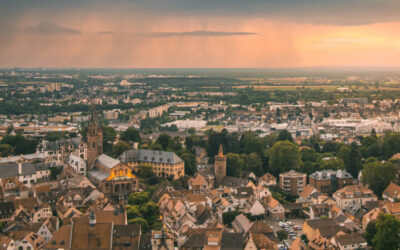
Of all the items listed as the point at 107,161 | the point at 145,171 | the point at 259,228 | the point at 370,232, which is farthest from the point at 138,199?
the point at 370,232

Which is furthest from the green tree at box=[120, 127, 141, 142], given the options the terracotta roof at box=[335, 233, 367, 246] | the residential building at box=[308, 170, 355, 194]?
the terracotta roof at box=[335, 233, 367, 246]

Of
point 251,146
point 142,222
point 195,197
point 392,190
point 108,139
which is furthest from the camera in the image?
point 108,139

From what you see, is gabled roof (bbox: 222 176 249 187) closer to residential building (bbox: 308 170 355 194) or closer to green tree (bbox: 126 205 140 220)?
residential building (bbox: 308 170 355 194)

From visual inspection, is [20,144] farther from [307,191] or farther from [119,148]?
[307,191]

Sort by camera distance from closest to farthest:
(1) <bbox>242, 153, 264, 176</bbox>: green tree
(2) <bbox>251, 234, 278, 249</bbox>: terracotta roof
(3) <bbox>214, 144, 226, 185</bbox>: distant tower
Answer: (2) <bbox>251, 234, 278, 249</bbox>: terracotta roof < (3) <bbox>214, 144, 226, 185</bbox>: distant tower < (1) <bbox>242, 153, 264, 176</bbox>: green tree

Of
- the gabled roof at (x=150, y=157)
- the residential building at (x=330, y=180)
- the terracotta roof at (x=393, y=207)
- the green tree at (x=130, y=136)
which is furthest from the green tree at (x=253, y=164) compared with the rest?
the terracotta roof at (x=393, y=207)

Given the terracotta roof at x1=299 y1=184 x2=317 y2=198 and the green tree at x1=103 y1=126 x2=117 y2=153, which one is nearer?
the terracotta roof at x1=299 y1=184 x2=317 y2=198

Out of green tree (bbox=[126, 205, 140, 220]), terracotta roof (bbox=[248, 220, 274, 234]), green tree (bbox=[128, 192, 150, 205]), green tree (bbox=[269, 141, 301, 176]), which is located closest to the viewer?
terracotta roof (bbox=[248, 220, 274, 234])
